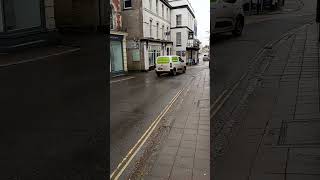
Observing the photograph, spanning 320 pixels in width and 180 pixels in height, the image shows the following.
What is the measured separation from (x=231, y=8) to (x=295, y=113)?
1.10 meters

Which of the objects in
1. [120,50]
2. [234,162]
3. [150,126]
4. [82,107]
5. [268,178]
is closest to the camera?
[268,178]

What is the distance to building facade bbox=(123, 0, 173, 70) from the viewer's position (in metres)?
3.84

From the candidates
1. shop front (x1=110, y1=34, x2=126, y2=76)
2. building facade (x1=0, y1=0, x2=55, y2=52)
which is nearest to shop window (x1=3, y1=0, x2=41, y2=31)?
building facade (x1=0, y1=0, x2=55, y2=52)

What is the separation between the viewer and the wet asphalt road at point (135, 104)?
4.44 metres

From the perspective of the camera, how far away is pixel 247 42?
267cm

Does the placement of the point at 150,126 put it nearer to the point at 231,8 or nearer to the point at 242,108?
the point at 242,108

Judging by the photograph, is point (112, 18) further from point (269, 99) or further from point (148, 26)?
point (269, 99)

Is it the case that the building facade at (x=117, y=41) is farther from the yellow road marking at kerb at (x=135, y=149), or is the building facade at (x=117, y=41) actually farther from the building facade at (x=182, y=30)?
the yellow road marking at kerb at (x=135, y=149)

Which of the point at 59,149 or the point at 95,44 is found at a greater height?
the point at 95,44

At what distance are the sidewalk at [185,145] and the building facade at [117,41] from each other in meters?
1.19

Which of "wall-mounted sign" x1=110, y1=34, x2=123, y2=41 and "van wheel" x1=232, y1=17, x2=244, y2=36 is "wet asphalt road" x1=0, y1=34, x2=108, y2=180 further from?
"van wheel" x1=232, y1=17, x2=244, y2=36

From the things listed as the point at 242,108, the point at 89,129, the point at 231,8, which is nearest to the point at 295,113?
the point at 242,108

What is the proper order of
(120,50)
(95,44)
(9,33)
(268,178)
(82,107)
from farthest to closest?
(82,107)
(120,50)
(95,44)
(9,33)
(268,178)

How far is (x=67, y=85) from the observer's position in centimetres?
426
